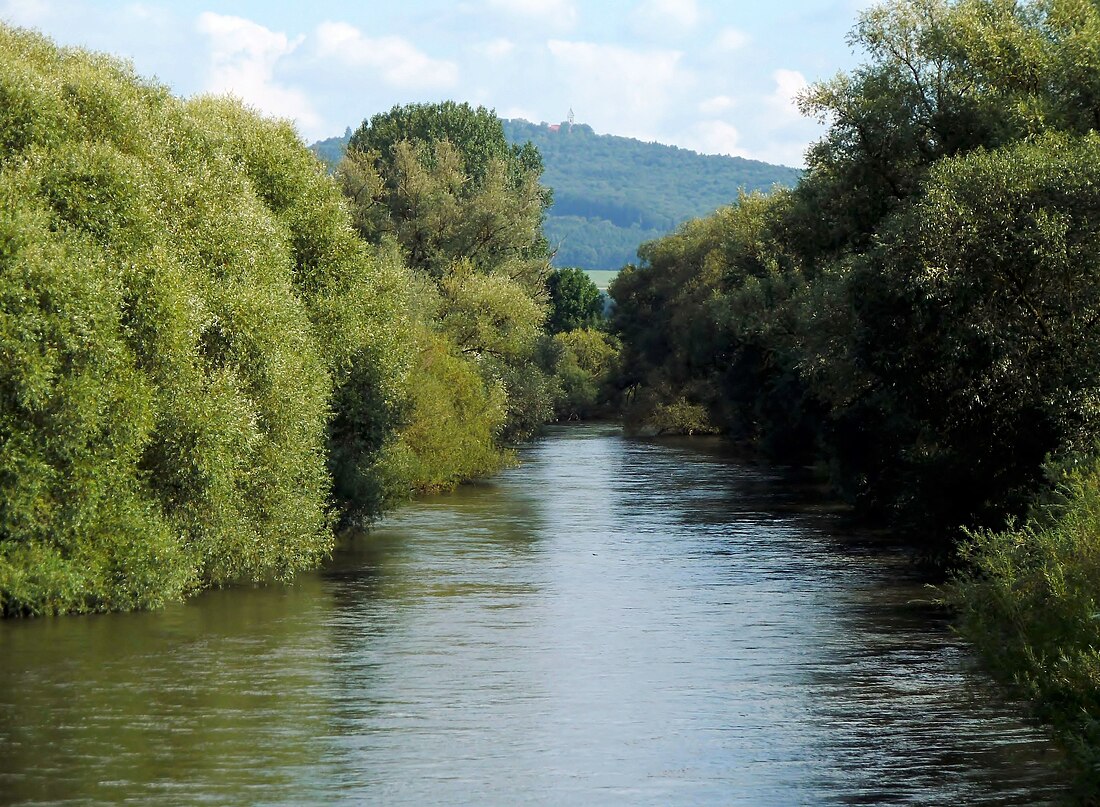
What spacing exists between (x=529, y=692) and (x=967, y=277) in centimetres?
1284

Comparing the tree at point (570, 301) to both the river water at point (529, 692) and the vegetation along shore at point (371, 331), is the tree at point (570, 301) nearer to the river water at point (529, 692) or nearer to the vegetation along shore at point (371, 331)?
the vegetation along shore at point (371, 331)

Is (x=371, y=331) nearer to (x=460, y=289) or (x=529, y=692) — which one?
(x=529, y=692)

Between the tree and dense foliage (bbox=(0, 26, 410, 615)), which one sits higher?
the tree

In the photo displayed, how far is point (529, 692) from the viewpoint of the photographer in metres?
23.5

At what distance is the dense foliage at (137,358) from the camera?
2689cm

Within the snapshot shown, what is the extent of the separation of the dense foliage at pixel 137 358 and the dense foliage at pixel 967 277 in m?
13.4

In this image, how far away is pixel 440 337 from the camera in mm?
59125

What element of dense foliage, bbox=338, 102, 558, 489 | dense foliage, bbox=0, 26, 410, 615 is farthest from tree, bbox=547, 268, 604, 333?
dense foliage, bbox=0, 26, 410, 615

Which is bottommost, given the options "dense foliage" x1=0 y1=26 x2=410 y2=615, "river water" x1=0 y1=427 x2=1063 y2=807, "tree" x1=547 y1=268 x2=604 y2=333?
"river water" x1=0 y1=427 x2=1063 y2=807

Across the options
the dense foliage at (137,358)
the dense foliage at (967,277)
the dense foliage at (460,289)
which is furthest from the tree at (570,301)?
the dense foliage at (137,358)

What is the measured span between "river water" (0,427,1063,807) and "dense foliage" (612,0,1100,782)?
7.33ft

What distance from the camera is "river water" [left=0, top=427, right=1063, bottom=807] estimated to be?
1812 centimetres

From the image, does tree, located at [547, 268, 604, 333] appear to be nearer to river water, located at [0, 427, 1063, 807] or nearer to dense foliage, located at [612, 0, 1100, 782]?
dense foliage, located at [612, 0, 1100, 782]

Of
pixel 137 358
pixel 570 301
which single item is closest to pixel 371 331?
pixel 137 358
